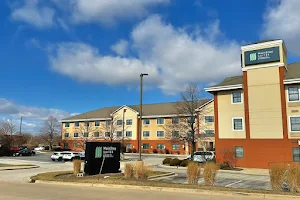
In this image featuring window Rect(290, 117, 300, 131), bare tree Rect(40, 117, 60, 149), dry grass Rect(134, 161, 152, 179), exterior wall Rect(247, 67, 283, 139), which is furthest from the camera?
bare tree Rect(40, 117, 60, 149)

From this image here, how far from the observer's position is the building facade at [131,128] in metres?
61.2

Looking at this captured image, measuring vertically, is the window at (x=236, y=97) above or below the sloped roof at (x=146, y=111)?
below

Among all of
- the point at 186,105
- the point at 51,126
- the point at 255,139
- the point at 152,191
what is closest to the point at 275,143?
the point at 255,139

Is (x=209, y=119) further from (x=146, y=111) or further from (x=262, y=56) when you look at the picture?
(x=262, y=56)

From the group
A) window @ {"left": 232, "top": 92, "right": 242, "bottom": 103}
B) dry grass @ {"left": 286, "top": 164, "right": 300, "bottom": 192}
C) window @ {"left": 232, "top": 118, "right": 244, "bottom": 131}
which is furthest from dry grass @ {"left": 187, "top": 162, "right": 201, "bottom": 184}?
window @ {"left": 232, "top": 92, "right": 242, "bottom": 103}

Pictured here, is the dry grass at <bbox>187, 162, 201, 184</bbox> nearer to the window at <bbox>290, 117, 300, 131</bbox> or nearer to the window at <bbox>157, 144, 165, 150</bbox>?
the window at <bbox>290, 117, 300, 131</bbox>

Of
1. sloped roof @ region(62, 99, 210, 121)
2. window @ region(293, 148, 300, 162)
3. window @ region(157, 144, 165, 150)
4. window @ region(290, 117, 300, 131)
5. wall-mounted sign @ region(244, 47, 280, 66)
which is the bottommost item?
window @ region(157, 144, 165, 150)

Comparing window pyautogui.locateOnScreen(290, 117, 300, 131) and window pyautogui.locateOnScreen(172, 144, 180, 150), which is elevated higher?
window pyautogui.locateOnScreen(290, 117, 300, 131)

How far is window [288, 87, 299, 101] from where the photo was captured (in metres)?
28.0

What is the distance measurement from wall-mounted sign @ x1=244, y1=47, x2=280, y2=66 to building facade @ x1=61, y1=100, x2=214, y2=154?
26324 millimetres

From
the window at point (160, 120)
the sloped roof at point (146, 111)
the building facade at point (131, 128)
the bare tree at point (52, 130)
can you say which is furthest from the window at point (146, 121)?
the bare tree at point (52, 130)

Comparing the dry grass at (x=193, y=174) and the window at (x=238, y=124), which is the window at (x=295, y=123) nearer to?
the window at (x=238, y=124)

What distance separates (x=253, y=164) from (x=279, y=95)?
23.7 feet

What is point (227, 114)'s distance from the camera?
31422mm
